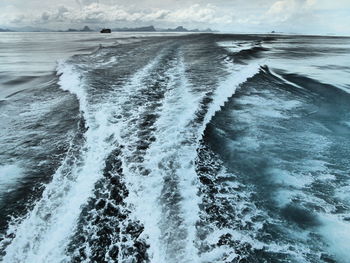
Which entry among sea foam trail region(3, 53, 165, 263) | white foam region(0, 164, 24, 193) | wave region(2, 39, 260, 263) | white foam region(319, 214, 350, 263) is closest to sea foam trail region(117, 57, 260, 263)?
wave region(2, 39, 260, 263)

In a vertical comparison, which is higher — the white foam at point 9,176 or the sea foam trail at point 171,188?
the sea foam trail at point 171,188

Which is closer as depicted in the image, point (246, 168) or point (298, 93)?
point (246, 168)

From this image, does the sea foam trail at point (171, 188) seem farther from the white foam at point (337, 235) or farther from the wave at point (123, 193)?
the white foam at point (337, 235)

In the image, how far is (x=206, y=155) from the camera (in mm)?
6746

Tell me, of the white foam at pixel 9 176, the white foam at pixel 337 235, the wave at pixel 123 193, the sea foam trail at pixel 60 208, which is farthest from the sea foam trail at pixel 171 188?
the white foam at pixel 9 176

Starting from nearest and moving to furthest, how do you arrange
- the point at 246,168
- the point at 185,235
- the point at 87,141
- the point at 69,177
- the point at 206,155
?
the point at 185,235, the point at 69,177, the point at 246,168, the point at 206,155, the point at 87,141

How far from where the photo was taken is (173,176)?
5.71 metres

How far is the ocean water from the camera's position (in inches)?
160

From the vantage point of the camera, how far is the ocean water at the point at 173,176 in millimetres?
4074

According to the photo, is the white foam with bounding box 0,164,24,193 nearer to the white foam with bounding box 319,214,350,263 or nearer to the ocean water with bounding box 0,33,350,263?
the ocean water with bounding box 0,33,350,263

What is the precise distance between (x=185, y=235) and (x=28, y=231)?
7.94 feet

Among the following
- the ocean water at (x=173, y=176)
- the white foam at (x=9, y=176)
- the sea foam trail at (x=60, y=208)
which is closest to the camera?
the sea foam trail at (x=60, y=208)

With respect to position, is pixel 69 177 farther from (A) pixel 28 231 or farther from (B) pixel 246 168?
(B) pixel 246 168

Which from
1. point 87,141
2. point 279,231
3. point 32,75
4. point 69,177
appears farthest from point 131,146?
point 32,75
